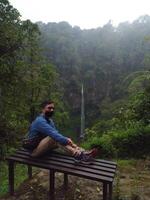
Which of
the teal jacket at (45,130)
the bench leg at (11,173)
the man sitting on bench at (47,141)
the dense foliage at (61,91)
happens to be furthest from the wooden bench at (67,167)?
the dense foliage at (61,91)

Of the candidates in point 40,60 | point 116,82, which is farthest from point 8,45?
point 116,82

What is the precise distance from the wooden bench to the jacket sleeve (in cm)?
36

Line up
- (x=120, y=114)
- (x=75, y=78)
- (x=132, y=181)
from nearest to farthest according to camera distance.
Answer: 1. (x=132, y=181)
2. (x=120, y=114)
3. (x=75, y=78)

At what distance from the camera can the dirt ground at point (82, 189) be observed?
679 cm

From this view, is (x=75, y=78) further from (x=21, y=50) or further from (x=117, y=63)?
(x=21, y=50)

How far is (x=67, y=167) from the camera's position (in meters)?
6.11

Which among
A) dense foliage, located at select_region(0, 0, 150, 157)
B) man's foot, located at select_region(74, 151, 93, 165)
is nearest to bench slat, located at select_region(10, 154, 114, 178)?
man's foot, located at select_region(74, 151, 93, 165)

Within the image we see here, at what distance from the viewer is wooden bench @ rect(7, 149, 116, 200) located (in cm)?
587

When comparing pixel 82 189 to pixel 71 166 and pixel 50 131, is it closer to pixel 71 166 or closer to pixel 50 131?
pixel 71 166

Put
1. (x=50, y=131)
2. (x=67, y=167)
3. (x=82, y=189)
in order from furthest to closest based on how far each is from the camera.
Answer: (x=82, y=189) < (x=50, y=131) < (x=67, y=167)

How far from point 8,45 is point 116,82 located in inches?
3171

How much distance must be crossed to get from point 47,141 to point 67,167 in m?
0.57

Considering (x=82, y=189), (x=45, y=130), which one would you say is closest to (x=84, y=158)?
(x=45, y=130)

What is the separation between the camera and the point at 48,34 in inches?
4237
